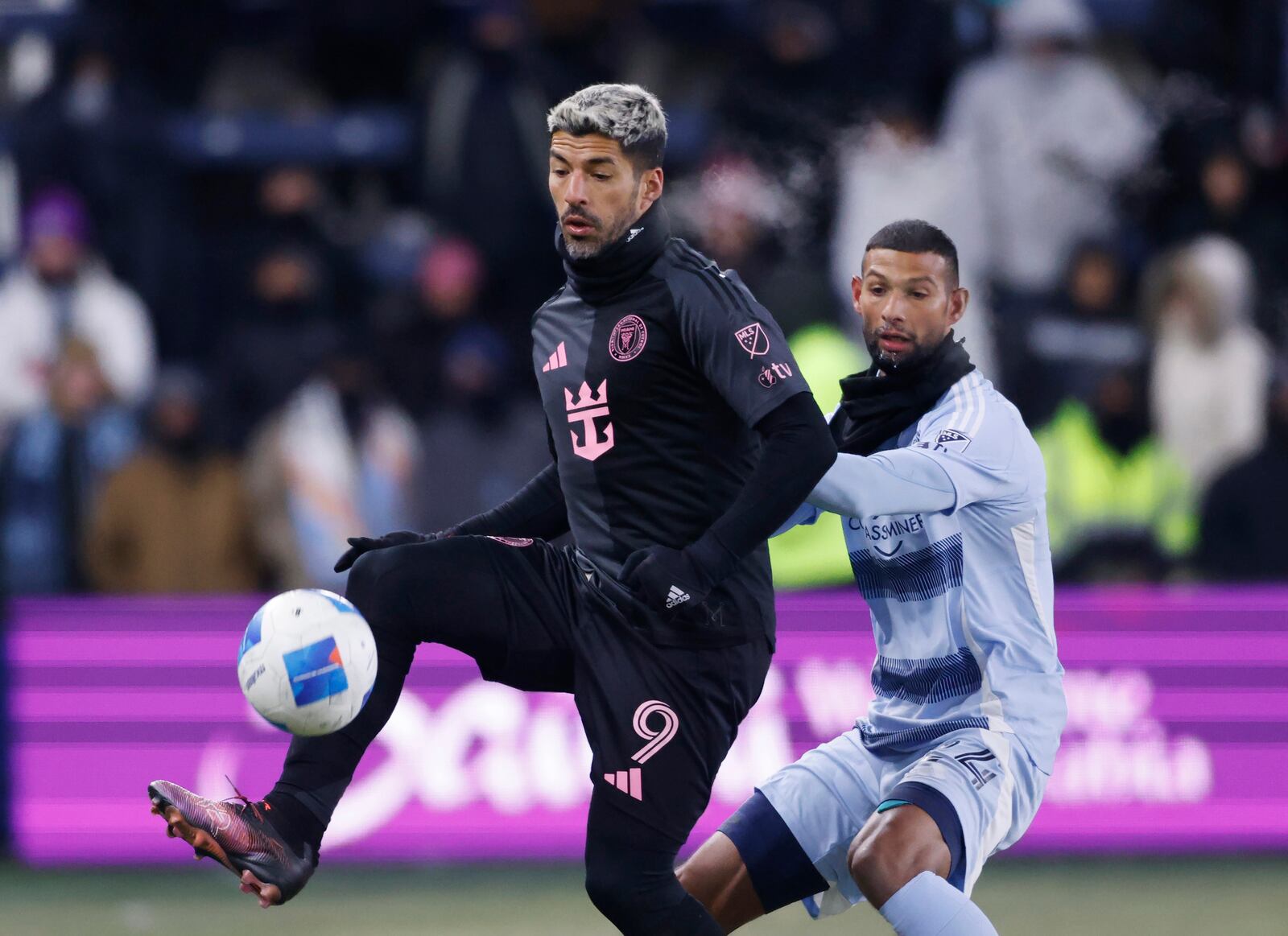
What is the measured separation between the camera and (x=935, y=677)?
4.83m

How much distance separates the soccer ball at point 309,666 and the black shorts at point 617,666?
0.20 metres

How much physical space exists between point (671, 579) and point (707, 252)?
5.05 meters

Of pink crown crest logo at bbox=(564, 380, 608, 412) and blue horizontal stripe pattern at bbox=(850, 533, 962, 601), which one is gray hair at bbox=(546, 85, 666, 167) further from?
blue horizontal stripe pattern at bbox=(850, 533, 962, 601)

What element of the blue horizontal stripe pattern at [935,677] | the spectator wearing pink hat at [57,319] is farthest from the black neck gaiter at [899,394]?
the spectator wearing pink hat at [57,319]

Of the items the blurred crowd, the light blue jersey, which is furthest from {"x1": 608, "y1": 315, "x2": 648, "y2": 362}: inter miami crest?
the blurred crowd

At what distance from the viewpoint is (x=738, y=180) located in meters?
9.37

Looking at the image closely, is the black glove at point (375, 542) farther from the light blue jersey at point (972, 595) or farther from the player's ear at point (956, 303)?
the player's ear at point (956, 303)

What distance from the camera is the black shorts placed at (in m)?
4.55

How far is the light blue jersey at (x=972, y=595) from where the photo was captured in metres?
4.78

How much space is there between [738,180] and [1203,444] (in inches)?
95.9

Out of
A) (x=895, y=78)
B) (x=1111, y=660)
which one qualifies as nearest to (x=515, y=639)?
(x=1111, y=660)

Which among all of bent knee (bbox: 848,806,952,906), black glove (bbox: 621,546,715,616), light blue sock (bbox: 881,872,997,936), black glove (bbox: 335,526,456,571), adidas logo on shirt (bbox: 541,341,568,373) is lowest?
light blue sock (bbox: 881,872,997,936)

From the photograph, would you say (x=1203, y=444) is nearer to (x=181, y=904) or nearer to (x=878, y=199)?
(x=878, y=199)

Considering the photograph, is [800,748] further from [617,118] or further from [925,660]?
[617,118]
